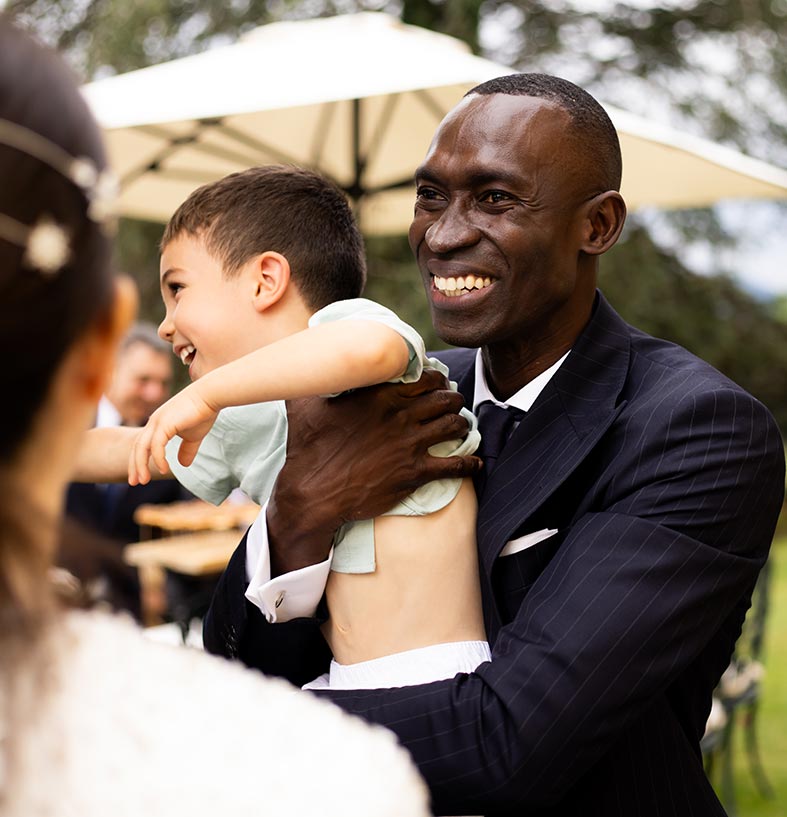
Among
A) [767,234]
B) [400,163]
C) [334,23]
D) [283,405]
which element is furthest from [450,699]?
[767,234]

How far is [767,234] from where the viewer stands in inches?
418

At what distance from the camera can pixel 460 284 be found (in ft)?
6.68

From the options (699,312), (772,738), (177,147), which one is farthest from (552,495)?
(699,312)

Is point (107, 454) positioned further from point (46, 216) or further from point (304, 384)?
point (46, 216)

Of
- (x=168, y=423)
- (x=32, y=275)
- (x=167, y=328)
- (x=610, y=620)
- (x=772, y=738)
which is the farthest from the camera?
(x=772, y=738)

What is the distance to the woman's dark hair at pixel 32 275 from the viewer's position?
80 cm

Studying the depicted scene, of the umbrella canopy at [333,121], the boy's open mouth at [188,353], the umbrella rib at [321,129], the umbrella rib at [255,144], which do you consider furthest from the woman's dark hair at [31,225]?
the umbrella rib at [321,129]

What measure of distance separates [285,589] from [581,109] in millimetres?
1019

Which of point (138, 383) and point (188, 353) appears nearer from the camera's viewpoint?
point (188, 353)

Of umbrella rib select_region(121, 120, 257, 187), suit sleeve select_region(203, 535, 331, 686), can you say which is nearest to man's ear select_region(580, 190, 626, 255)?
suit sleeve select_region(203, 535, 331, 686)

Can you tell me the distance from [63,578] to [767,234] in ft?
34.2

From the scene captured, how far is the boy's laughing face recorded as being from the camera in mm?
2174

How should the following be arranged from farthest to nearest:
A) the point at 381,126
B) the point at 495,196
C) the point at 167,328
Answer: the point at 381,126 < the point at 167,328 < the point at 495,196

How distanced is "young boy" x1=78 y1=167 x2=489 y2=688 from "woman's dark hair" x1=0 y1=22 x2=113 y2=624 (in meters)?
0.90
